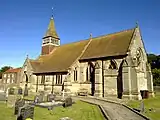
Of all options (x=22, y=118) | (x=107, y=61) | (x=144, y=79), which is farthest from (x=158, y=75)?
(x=22, y=118)

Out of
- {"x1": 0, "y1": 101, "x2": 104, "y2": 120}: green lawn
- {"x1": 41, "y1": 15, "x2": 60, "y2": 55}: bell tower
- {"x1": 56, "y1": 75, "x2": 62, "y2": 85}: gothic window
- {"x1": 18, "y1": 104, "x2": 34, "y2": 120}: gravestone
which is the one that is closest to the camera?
{"x1": 18, "y1": 104, "x2": 34, "y2": 120}: gravestone

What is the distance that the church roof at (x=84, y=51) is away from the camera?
27206mm

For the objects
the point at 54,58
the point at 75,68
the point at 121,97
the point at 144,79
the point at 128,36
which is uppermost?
the point at 128,36

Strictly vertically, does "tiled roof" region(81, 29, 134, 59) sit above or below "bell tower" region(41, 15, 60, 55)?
below

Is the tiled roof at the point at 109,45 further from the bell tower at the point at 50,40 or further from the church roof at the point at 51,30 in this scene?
the church roof at the point at 51,30

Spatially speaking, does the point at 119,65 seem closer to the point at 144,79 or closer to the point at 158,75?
the point at 144,79

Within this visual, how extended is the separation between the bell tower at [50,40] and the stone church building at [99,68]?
482 centimetres

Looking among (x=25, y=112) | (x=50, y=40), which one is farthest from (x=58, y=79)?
(x=25, y=112)

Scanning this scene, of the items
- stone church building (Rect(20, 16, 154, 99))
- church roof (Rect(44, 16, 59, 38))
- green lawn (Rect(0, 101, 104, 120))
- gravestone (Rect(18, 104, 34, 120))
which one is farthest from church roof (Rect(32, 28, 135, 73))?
gravestone (Rect(18, 104, 34, 120))

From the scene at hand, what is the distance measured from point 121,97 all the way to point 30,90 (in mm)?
19321

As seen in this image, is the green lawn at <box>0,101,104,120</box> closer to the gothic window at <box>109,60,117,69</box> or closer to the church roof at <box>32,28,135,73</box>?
the gothic window at <box>109,60,117,69</box>

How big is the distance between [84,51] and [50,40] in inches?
532

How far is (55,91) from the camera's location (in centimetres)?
3145

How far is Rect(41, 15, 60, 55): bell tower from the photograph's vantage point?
42.5m
